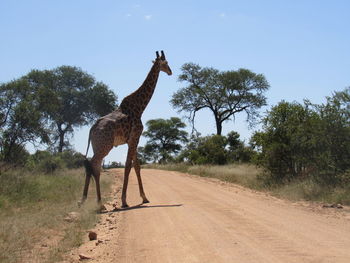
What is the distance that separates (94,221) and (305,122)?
39.9 ft

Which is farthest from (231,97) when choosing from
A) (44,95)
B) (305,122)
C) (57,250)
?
(57,250)

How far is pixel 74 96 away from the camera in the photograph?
4741 centimetres

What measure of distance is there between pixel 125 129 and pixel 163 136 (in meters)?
56.9

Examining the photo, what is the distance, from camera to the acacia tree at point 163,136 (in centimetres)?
6956

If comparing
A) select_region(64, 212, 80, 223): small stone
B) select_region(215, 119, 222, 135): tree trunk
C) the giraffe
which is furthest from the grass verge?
select_region(215, 119, 222, 135): tree trunk

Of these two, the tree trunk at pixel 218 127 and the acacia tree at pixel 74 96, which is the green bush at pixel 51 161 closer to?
the acacia tree at pixel 74 96

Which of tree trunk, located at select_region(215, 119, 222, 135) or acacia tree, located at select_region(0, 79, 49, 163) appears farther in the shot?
tree trunk, located at select_region(215, 119, 222, 135)

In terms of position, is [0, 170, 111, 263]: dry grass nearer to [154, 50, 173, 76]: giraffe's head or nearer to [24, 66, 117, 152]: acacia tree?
[154, 50, 173, 76]: giraffe's head

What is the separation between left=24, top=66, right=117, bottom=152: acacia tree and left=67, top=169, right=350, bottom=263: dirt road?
3651 centimetres

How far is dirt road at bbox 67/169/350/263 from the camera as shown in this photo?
247 inches

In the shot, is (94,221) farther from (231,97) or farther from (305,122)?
(231,97)

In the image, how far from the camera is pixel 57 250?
7301mm

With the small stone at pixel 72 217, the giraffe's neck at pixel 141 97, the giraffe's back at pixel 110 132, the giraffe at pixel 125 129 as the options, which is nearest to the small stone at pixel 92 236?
the small stone at pixel 72 217

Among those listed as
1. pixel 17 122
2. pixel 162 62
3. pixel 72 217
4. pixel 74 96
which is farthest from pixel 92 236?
pixel 74 96
